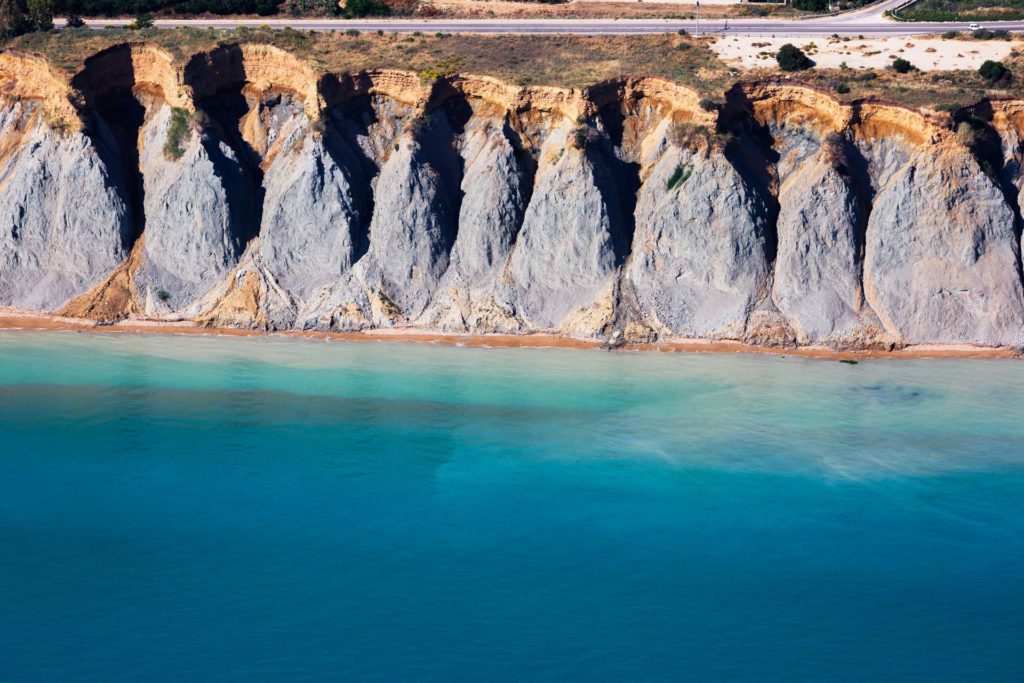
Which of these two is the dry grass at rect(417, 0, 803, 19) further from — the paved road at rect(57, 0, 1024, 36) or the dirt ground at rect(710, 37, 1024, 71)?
the dirt ground at rect(710, 37, 1024, 71)

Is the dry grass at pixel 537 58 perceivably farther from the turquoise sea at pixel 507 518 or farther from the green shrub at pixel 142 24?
the turquoise sea at pixel 507 518

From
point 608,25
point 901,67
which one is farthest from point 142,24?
point 901,67

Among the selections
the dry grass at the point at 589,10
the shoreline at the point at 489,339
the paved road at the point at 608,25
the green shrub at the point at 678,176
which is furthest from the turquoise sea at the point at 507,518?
the dry grass at the point at 589,10

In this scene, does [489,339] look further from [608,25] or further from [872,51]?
[872,51]

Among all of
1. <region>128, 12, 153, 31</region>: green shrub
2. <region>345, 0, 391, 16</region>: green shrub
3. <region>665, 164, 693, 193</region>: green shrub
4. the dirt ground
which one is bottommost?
<region>665, 164, 693, 193</region>: green shrub

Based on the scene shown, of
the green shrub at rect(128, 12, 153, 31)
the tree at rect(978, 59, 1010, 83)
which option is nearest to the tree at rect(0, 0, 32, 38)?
the green shrub at rect(128, 12, 153, 31)
